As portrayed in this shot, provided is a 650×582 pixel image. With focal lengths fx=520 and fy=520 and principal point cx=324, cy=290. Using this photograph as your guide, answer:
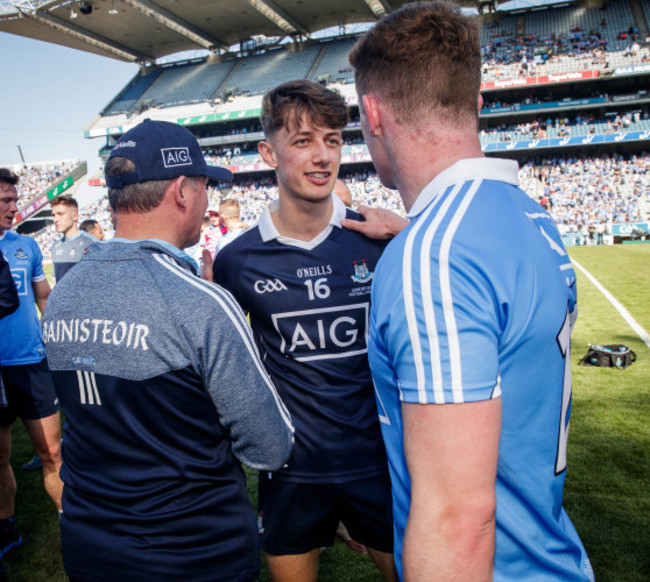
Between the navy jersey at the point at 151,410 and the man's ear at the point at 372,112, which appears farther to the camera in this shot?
the navy jersey at the point at 151,410

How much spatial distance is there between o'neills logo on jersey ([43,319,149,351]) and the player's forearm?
96 centimetres

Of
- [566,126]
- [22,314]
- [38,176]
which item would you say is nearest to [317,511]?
[22,314]

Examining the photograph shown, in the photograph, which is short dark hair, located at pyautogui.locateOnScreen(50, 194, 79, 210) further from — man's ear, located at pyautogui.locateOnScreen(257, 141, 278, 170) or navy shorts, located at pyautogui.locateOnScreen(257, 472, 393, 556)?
navy shorts, located at pyautogui.locateOnScreen(257, 472, 393, 556)

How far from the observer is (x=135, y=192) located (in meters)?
1.84

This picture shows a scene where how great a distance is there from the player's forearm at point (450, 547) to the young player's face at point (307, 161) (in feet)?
6.13

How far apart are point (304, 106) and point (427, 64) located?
1456 mm

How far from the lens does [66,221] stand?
6.58m

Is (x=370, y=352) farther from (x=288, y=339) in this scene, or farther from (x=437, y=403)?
(x=288, y=339)

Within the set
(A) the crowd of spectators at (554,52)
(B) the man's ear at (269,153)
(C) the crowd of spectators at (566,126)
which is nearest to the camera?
(B) the man's ear at (269,153)

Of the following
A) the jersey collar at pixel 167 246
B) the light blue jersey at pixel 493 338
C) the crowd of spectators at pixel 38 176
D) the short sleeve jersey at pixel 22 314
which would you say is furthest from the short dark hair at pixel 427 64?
the crowd of spectators at pixel 38 176

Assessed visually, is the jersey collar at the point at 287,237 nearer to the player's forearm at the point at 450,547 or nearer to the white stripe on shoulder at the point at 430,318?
the white stripe on shoulder at the point at 430,318

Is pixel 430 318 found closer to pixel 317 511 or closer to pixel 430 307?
pixel 430 307

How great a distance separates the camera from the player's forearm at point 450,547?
1.03 meters

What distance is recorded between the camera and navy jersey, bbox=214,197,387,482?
2.41 m
